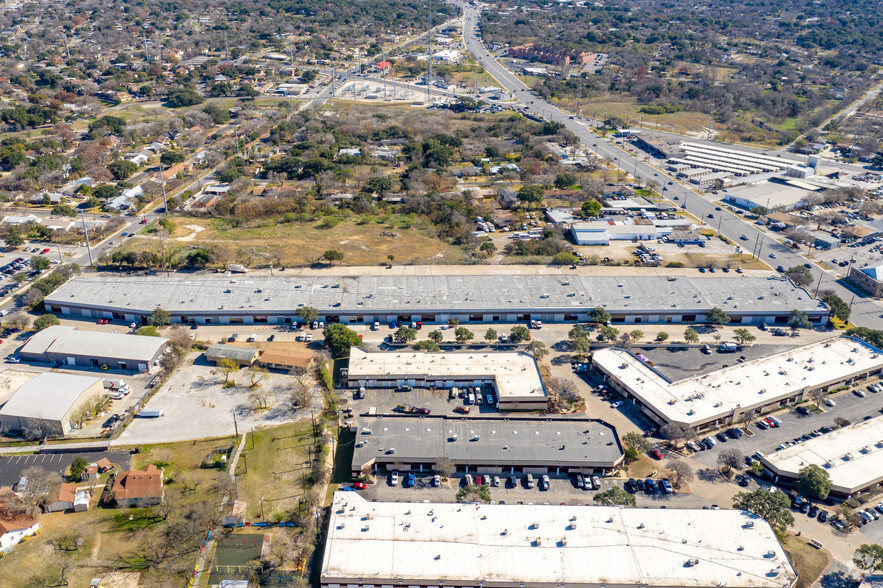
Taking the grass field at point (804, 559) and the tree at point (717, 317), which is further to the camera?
the tree at point (717, 317)

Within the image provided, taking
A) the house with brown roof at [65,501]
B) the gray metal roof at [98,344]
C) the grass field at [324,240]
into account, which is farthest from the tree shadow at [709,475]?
the gray metal roof at [98,344]

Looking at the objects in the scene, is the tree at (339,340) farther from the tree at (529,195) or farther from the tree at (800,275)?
the tree at (800,275)

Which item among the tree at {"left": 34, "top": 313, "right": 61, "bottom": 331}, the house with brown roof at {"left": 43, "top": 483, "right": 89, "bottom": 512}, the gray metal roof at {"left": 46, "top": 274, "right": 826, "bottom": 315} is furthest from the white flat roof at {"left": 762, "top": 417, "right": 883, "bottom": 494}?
the tree at {"left": 34, "top": 313, "right": 61, "bottom": 331}

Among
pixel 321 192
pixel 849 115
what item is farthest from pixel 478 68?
pixel 321 192

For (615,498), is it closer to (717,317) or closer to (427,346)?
(427,346)

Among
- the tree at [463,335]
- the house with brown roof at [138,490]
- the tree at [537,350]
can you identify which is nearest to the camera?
the house with brown roof at [138,490]

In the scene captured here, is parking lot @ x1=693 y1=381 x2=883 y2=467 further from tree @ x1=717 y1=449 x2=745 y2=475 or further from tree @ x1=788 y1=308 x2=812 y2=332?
tree @ x1=788 y1=308 x2=812 y2=332

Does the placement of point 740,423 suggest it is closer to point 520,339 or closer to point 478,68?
point 520,339
